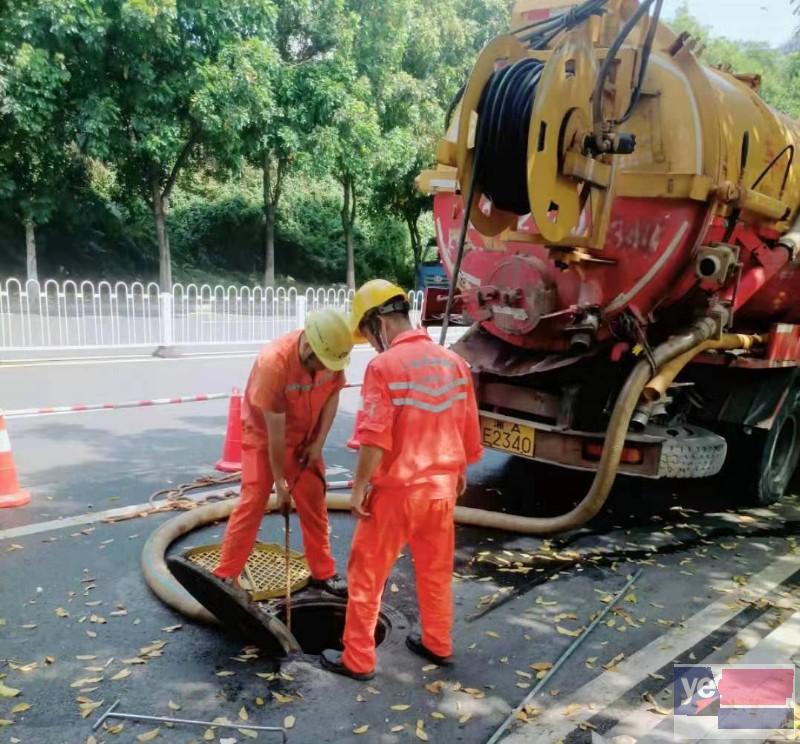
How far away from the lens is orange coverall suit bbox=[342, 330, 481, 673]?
286cm

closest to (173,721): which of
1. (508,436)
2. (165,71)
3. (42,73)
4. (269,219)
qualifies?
(508,436)

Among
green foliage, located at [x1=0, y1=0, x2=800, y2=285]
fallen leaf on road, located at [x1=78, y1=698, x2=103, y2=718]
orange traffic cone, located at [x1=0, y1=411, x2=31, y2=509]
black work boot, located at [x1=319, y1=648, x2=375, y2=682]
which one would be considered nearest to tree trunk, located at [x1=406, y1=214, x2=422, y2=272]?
green foliage, located at [x1=0, y1=0, x2=800, y2=285]

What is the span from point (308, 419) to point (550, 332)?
2.03 metres

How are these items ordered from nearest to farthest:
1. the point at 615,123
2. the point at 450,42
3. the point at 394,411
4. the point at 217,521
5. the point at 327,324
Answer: the point at 394,411, the point at 327,324, the point at 615,123, the point at 217,521, the point at 450,42

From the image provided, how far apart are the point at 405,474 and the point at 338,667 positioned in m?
0.88

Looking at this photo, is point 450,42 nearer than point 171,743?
No

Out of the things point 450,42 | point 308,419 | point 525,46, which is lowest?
point 308,419

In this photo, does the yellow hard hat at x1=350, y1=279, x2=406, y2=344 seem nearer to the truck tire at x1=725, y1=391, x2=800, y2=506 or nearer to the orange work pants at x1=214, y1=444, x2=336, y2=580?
the orange work pants at x1=214, y1=444, x2=336, y2=580

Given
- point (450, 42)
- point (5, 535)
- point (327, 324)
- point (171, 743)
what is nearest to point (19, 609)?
point (5, 535)

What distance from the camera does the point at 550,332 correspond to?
4.74 m

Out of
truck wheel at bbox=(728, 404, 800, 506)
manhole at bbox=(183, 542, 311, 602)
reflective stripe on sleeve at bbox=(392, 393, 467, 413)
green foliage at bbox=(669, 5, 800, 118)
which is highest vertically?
green foliage at bbox=(669, 5, 800, 118)

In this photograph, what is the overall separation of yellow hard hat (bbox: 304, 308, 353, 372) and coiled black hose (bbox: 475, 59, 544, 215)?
1176 mm

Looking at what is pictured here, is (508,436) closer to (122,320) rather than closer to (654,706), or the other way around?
(654,706)

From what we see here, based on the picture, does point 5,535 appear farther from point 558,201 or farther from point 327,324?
point 558,201
